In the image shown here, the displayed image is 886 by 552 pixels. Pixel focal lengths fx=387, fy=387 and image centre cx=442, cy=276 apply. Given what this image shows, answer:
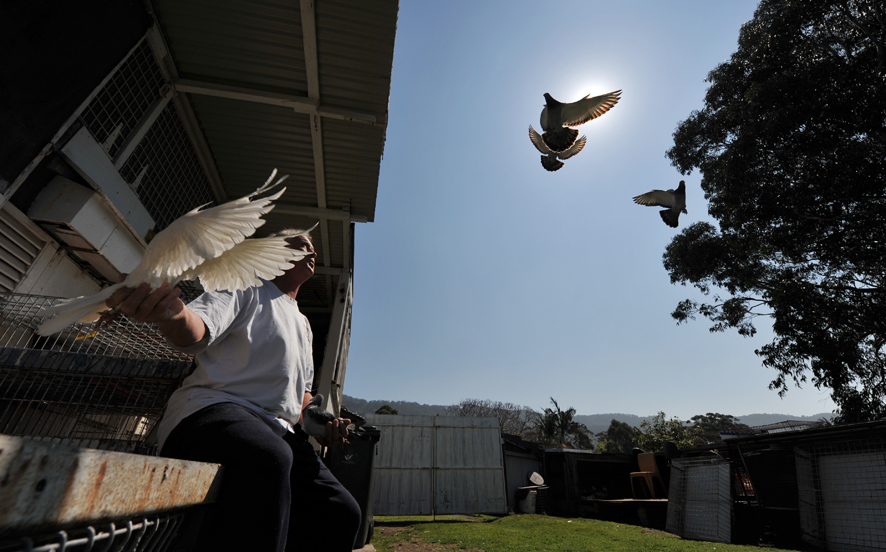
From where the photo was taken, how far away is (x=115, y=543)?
0.64 metres

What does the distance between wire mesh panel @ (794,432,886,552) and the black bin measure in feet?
23.2

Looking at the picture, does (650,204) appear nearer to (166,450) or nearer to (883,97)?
(883,97)

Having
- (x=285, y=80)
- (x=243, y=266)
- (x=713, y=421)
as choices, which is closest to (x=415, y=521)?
(x=285, y=80)

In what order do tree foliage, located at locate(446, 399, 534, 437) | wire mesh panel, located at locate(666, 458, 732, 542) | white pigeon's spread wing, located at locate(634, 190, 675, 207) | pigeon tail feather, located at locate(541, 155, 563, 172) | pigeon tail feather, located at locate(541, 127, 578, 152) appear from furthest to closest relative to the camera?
tree foliage, located at locate(446, 399, 534, 437)
white pigeon's spread wing, located at locate(634, 190, 675, 207)
pigeon tail feather, located at locate(541, 155, 563, 172)
pigeon tail feather, located at locate(541, 127, 578, 152)
wire mesh panel, located at locate(666, 458, 732, 542)

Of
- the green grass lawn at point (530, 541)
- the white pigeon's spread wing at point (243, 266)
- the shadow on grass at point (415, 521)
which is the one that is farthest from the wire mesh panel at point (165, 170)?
the shadow on grass at point (415, 521)

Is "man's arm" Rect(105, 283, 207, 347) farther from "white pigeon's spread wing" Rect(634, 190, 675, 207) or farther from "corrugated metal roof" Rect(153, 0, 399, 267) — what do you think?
"white pigeon's spread wing" Rect(634, 190, 675, 207)

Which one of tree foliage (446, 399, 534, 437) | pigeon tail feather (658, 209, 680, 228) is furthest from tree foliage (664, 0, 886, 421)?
tree foliage (446, 399, 534, 437)

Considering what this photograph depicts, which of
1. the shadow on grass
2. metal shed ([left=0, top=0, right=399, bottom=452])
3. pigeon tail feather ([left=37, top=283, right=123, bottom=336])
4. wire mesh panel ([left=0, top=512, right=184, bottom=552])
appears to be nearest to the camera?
wire mesh panel ([left=0, top=512, right=184, bottom=552])

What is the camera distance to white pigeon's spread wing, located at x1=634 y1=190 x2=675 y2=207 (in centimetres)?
946

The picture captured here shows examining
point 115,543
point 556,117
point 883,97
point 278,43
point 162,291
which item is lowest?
point 115,543

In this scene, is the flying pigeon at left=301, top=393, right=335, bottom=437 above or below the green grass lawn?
above

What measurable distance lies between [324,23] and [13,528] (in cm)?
399

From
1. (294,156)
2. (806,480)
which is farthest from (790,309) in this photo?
(294,156)

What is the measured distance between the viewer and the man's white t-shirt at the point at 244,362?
47.9 inches
